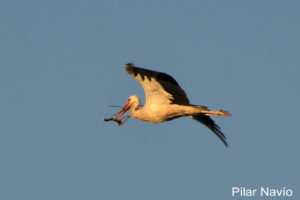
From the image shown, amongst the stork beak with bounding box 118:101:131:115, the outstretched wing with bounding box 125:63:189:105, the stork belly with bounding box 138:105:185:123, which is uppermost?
the stork beak with bounding box 118:101:131:115

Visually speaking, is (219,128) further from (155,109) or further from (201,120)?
(155,109)

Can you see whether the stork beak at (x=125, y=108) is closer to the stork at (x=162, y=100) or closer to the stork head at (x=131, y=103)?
the stork head at (x=131, y=103)

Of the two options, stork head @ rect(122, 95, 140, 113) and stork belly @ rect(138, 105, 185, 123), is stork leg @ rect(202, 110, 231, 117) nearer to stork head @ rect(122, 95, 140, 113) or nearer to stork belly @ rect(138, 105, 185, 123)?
stork belly @ rect(138, 105, 185, 123)

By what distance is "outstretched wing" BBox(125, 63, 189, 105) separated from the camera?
31.3 meters

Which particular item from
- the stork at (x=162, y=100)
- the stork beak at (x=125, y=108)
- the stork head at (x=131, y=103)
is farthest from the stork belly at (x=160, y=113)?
the stork beak at (x=125, y=108)

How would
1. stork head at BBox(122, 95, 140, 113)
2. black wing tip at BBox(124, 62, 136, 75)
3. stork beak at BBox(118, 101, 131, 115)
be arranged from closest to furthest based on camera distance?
1. black wing tip at BBox(124, 62, 136, 75)
2. stork head at BBox(122, 95, 140, 113)
3. stork beak at BBox(118, 101, 131, 115)

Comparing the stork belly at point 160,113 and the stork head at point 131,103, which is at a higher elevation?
the stork head at point 131,103

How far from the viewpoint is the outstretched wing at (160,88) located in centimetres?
3133

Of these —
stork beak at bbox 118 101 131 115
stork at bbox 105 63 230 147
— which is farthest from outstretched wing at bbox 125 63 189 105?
stork beak at bbox 118 101 131 115

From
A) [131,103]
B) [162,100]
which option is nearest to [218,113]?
[162,100]

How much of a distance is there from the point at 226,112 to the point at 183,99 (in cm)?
117

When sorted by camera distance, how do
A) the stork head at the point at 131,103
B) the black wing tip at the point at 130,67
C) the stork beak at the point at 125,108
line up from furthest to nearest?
the stork beak at the point at 125,108 → the stork head at the point at 131,103 → the black wing tip at the point at 130,67

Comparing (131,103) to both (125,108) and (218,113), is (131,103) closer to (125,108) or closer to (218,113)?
(125,108)

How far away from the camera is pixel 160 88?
31828mm
